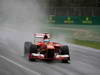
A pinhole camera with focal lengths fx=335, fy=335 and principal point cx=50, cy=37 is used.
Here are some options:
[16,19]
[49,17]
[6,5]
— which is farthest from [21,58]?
[6,5]

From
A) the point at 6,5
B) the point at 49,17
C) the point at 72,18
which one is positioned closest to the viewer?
the point at 72,18

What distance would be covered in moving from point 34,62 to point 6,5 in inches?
1661

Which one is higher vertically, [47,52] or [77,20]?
[47,52]

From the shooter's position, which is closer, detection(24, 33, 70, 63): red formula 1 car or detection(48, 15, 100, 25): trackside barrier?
detection(24, 33, 70, 63): red formula 1 car

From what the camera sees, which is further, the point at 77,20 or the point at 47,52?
the point at 77,20

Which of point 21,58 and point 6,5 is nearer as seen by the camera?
point 21,58

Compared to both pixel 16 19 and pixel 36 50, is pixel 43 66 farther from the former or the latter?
pixel 16 19

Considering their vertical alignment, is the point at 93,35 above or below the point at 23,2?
below

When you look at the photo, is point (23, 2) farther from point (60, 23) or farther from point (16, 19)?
point (60, 23)

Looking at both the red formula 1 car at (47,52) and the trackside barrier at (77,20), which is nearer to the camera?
the red formula 1 car at (47,52)

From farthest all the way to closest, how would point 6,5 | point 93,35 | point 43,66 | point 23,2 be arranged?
point 6,5 < point 23,2 < point 93,35 < point 43,66

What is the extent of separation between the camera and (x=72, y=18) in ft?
126

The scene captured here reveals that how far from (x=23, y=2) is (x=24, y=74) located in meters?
40.8

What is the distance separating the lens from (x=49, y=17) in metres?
41.1
